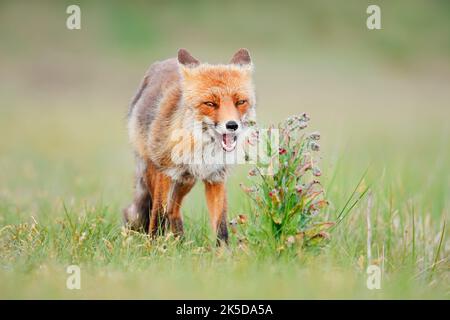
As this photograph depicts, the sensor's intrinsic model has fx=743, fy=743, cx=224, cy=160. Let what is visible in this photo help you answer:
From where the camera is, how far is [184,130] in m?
6.71

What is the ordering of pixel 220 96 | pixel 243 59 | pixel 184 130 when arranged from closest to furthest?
pixel 220 96 < pixel 184 130 < pixel 243 59

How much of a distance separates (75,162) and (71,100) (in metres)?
7.04

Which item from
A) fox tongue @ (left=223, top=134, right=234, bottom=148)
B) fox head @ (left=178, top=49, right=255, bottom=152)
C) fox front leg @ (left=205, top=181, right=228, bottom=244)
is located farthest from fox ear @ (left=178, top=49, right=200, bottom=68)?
fox front leg @ (left=205, top=181, right=228, bottom=244)

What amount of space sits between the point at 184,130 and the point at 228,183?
325 cm

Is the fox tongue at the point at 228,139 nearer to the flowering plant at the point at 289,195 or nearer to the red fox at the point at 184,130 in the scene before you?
the red fox at the point at 184,130

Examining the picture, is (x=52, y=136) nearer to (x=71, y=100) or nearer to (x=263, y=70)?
(x=71, y=100)

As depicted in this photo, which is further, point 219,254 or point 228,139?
point 228,139

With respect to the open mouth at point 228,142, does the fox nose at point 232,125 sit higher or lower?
higher

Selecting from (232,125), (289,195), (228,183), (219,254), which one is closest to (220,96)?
(232,125)

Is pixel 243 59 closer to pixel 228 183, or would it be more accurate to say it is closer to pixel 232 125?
pixel 232 125

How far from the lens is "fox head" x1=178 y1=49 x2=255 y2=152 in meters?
6.34

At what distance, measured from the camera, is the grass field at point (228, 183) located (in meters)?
5.68

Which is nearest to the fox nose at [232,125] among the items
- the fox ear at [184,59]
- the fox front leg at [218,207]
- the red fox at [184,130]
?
the red fox at [184,130]

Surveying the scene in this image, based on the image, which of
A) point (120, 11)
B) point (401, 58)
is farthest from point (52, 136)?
point (401, 58)
